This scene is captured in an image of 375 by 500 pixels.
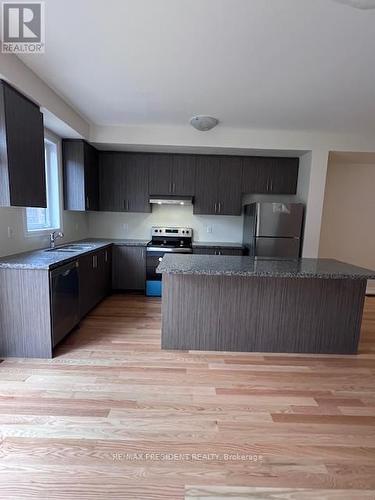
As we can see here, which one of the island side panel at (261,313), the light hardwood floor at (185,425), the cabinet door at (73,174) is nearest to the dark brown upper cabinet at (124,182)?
the cabinet door at (73,174)

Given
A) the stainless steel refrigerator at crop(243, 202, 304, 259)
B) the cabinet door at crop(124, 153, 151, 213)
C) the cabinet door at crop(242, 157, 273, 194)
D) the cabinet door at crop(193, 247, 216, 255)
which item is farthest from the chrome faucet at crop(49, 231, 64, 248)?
the cabinet door at crop(242, 157, 273, 194)

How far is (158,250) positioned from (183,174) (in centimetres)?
134

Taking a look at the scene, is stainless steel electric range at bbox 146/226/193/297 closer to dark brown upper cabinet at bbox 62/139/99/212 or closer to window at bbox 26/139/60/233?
dark brown upper cabinet at bbox 62/139/99/212

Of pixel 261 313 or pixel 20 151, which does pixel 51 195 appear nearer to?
pixel 20 151

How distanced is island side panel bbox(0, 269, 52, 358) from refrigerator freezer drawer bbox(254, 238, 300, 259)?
278 cm

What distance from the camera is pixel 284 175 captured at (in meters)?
4.12

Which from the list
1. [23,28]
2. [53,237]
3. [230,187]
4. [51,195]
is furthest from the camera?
[230,187]

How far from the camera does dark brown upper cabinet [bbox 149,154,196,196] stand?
4.12 meters

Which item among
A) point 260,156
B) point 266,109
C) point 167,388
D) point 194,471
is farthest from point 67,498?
point 260,156

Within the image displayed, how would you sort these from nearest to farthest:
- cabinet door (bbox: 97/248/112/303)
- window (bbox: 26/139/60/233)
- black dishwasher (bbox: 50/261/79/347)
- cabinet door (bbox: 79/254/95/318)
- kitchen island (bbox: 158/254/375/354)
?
black dishwasher (bbox: 50/261/79/347)
kitchen island (bbox: 158/254/375/354)
cabinet door (bbox: 79/254/95/318)
window (bbox: 26/139/60/233)
cabinet door (bbox: 97/248/112/303)

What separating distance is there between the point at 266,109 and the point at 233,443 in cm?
318

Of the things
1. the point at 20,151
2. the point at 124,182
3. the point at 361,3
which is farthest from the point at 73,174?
the point at 361,3

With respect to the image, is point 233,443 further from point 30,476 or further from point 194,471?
point 30,476

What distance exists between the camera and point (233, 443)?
146cm
